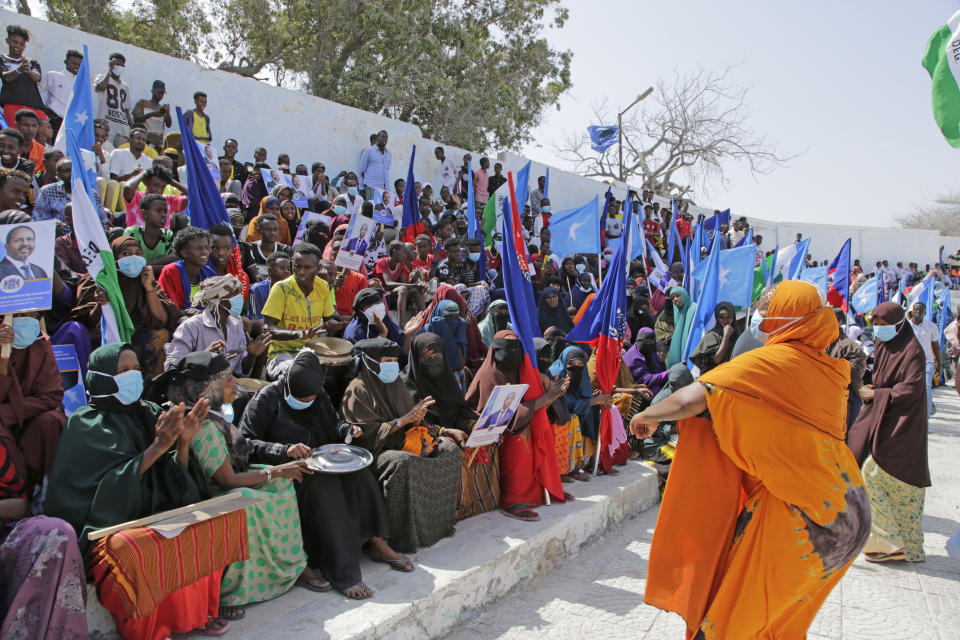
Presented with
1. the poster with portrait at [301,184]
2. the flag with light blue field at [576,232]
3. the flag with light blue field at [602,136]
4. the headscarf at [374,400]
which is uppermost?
the flag with light blue field at [602,136]

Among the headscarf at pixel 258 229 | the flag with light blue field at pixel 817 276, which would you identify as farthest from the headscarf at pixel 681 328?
the headscarf at pixel 258 229

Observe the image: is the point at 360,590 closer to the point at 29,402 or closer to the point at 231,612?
the point at 231,612

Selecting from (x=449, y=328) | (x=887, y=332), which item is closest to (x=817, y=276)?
(x=887, y=332)

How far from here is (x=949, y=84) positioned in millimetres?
4266

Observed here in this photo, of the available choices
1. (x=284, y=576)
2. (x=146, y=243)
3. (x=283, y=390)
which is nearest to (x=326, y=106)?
(x=146, y=243)

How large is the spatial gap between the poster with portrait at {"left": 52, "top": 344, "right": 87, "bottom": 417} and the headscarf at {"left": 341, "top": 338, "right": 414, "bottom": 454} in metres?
1.54

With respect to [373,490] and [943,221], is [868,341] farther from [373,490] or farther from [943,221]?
[943,221]

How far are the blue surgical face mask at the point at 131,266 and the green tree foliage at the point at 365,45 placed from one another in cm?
1553

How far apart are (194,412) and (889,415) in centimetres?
478

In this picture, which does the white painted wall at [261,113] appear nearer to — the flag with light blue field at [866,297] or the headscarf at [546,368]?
the headscarf at [546,368]

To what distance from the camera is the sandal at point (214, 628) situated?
307cm

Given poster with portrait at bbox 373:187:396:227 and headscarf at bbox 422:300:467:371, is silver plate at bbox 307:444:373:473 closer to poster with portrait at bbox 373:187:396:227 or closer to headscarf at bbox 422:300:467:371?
headscarf at bbox 422:300:467:371

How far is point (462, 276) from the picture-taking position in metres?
8.74

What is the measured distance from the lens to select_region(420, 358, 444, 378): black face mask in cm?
492
